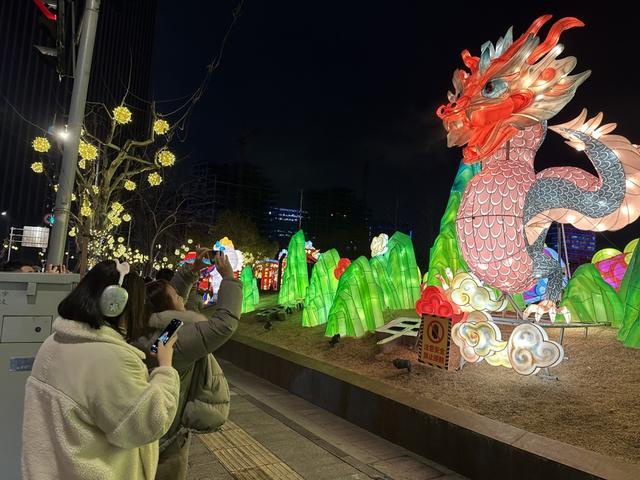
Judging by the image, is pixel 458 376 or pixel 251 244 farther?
pixel 251 244

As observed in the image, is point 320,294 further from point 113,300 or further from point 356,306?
point 113,300

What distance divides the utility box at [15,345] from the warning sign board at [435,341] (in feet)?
16.6

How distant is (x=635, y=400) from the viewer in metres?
4.73

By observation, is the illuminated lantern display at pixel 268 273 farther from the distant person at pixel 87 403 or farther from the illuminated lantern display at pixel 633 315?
the distant person at pixel 87 403

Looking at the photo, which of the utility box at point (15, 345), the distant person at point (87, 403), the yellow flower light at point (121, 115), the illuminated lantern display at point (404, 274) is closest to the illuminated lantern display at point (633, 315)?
the illuminated lantern display at point (404, 274)

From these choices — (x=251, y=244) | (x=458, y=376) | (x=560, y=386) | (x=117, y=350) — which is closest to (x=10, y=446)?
(x=117, y=350)

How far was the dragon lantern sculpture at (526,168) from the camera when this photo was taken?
262 inches

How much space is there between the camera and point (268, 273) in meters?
25.8

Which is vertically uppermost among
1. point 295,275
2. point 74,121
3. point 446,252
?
point 74,121

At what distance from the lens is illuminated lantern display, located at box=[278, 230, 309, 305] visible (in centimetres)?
1442

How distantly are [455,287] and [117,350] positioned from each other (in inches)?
286

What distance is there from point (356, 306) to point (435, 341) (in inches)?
104

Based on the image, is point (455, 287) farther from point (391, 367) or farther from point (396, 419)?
point (396, 419)

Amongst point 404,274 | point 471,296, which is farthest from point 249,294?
point 471,296
